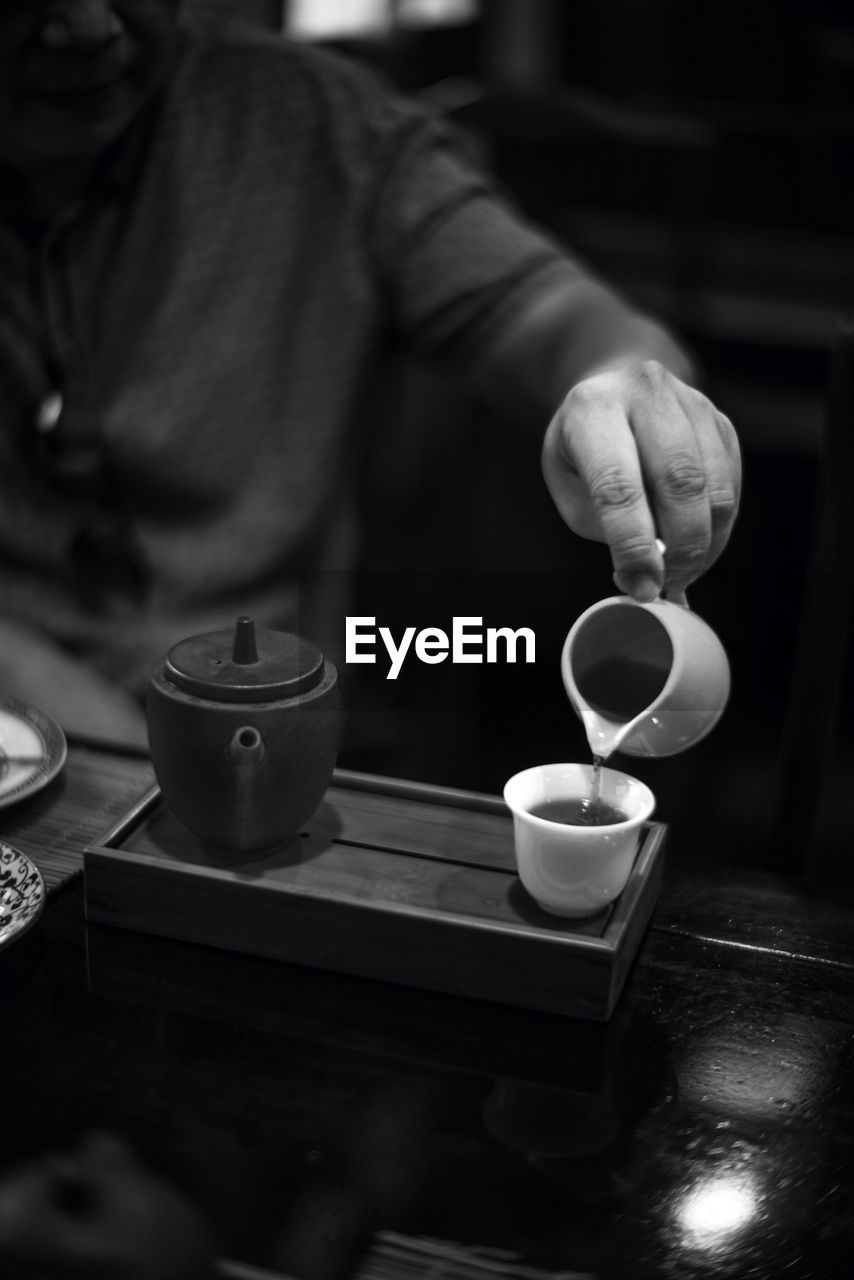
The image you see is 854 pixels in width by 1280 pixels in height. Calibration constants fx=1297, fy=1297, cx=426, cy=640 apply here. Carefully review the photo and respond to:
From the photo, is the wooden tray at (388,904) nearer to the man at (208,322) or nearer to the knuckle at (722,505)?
the knuckle at (722,505)

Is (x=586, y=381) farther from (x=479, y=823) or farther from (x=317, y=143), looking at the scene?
(x=317, y=143)

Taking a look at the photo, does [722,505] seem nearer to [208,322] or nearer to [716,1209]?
[716,1209]

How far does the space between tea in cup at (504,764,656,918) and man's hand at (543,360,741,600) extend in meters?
0.14

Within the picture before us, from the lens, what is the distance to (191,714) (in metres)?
0.86

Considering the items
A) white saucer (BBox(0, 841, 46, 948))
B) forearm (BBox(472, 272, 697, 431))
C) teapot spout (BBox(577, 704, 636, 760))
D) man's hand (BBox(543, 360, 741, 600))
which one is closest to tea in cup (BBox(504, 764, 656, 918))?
teapot spout (BBox(577, 704, 636, 760))

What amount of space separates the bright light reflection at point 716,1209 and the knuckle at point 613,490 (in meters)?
0.43

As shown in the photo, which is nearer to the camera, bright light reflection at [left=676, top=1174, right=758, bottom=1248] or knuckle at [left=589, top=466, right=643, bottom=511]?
bright light reflection at [left=676, top=1174, right=758, bottom=1248]

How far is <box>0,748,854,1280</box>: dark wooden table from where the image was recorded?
659mm

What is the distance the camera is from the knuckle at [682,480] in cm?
90

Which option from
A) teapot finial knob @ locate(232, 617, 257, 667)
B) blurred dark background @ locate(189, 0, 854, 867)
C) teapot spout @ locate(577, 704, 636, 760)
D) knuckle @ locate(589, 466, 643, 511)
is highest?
knuckle @ locate(589, 466, 643, 511)

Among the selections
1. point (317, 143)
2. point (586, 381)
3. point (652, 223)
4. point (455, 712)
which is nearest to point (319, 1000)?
point (586, 381)

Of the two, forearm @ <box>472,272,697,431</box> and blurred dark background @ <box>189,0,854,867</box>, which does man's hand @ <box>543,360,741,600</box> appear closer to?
blurred dark background @ <box>189,0,854,867</box>

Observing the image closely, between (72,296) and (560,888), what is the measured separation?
3.40ft

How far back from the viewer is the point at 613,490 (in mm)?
892
